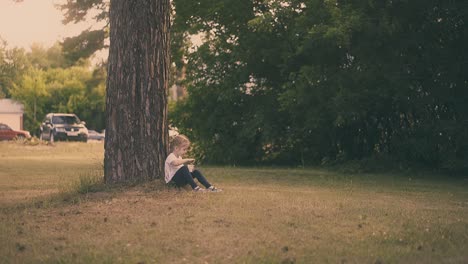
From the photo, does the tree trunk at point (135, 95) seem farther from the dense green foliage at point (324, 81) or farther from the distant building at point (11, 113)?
the distant building at point (11, 113)

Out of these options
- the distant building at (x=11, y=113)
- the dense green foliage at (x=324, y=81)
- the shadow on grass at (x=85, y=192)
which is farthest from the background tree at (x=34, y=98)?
the shadow on grass at (x=85, y=192)

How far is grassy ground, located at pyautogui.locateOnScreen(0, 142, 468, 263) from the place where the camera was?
7457 millimetres

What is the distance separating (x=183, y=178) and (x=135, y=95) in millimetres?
1535

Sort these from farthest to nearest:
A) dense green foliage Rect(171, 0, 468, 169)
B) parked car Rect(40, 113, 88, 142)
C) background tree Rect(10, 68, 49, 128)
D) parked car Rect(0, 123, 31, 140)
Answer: background tree Rect(10, 68, 49, 128)
parked car Rect(0, 123, 31, 140)
parked car Rect(40, 113, 88, 142)
dense green foliage Rect(171, 0, 468, 169)

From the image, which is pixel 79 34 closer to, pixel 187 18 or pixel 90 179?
pixel 187 18

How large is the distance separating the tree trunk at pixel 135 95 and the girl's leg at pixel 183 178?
44 cm

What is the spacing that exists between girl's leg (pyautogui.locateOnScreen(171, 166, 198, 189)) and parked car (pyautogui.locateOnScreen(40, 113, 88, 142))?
3633 centimetres

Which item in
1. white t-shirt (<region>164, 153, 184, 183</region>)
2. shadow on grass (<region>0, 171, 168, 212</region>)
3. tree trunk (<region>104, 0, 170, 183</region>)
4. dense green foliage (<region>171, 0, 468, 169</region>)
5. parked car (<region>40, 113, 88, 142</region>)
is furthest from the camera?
parked car (<region>40, 113, 88, 142</region>)

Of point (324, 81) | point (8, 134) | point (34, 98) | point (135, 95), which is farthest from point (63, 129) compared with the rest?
point (135, 95)

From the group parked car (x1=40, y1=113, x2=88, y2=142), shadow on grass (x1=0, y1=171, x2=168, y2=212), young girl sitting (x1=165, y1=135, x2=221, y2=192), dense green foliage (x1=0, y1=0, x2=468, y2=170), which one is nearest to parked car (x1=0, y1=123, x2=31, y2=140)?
parked car (x1=40, y1=113, x2=88, y2=142)

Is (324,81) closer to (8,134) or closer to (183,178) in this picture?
(183,178)

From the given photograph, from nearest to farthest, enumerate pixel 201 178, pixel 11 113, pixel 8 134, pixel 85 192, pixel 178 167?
pixel 85 192 → pixel 178 167 → pixel 201 178 → pixel 8 134 → pixel 11 113

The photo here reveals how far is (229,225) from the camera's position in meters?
8.82

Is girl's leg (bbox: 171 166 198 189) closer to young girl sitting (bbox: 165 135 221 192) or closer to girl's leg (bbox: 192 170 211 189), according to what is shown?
young girl sitting (bbox: 165 135 221 192)
